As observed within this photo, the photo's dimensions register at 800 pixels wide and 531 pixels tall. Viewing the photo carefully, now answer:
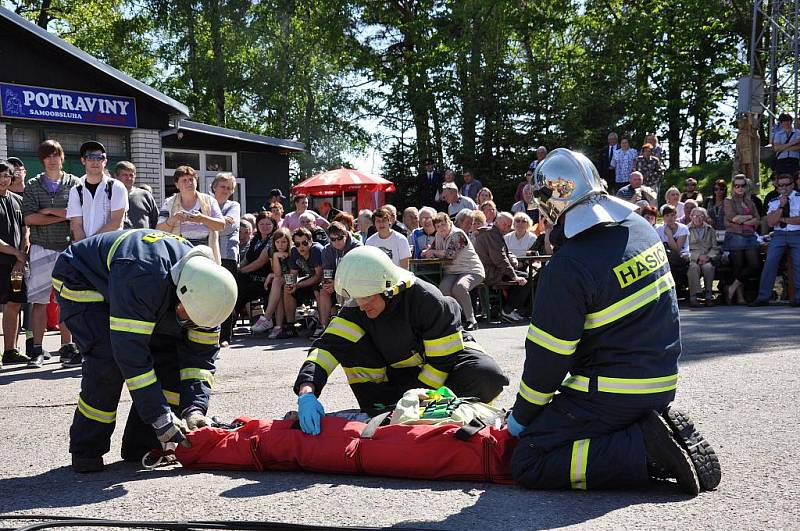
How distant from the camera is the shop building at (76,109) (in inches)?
642

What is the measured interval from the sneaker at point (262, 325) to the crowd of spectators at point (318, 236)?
2 cm

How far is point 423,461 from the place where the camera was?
4293 mm

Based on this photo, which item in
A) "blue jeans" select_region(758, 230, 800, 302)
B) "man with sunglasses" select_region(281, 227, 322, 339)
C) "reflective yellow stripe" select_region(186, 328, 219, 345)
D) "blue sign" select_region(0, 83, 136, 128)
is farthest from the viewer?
"blue sign" select_region(0, 83, 136, 128)

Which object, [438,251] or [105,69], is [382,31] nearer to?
[105,69]

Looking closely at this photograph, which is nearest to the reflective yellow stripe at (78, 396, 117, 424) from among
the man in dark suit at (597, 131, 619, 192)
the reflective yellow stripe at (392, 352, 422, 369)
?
the reflective yellow stripe at (392, 352, 422, 369)

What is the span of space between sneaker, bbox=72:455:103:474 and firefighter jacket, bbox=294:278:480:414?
1265 mm

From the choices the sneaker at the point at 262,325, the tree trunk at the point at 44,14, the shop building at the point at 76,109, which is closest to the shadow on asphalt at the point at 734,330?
the sneaker at the point at 262,325

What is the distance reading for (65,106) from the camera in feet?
55.9

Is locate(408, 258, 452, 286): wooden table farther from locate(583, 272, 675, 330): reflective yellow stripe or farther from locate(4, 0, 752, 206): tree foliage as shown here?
locate(4, 0, 752, 206): tree foliage

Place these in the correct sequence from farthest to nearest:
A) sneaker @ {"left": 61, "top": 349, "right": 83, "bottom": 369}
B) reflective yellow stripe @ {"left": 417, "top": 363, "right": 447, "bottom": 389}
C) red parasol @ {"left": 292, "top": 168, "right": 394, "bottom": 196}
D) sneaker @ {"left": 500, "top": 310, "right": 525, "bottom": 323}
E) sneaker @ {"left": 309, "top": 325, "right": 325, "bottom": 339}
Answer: red parasol @ {"left": 292, "top": 168, "right": 394, "bottom": 196}, sneaker @ {"left": 500, "top": 310, "right": 525, "bottom": 323}, sneaker @ {"left": 309, "top": 325, "right": 325, "bottom": 339}, sneaker @ {"left": 61, "top": 349, "right": 83, "bottom": 369}, reflective yellow stripe @ {"left": 417, "top": 363, "right": 447, "bottom": 389}

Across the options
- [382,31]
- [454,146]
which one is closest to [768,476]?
[454,146]

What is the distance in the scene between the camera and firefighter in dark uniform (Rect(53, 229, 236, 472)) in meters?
4.29

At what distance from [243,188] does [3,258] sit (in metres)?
14.1

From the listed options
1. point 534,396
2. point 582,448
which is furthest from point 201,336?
point 582,448
